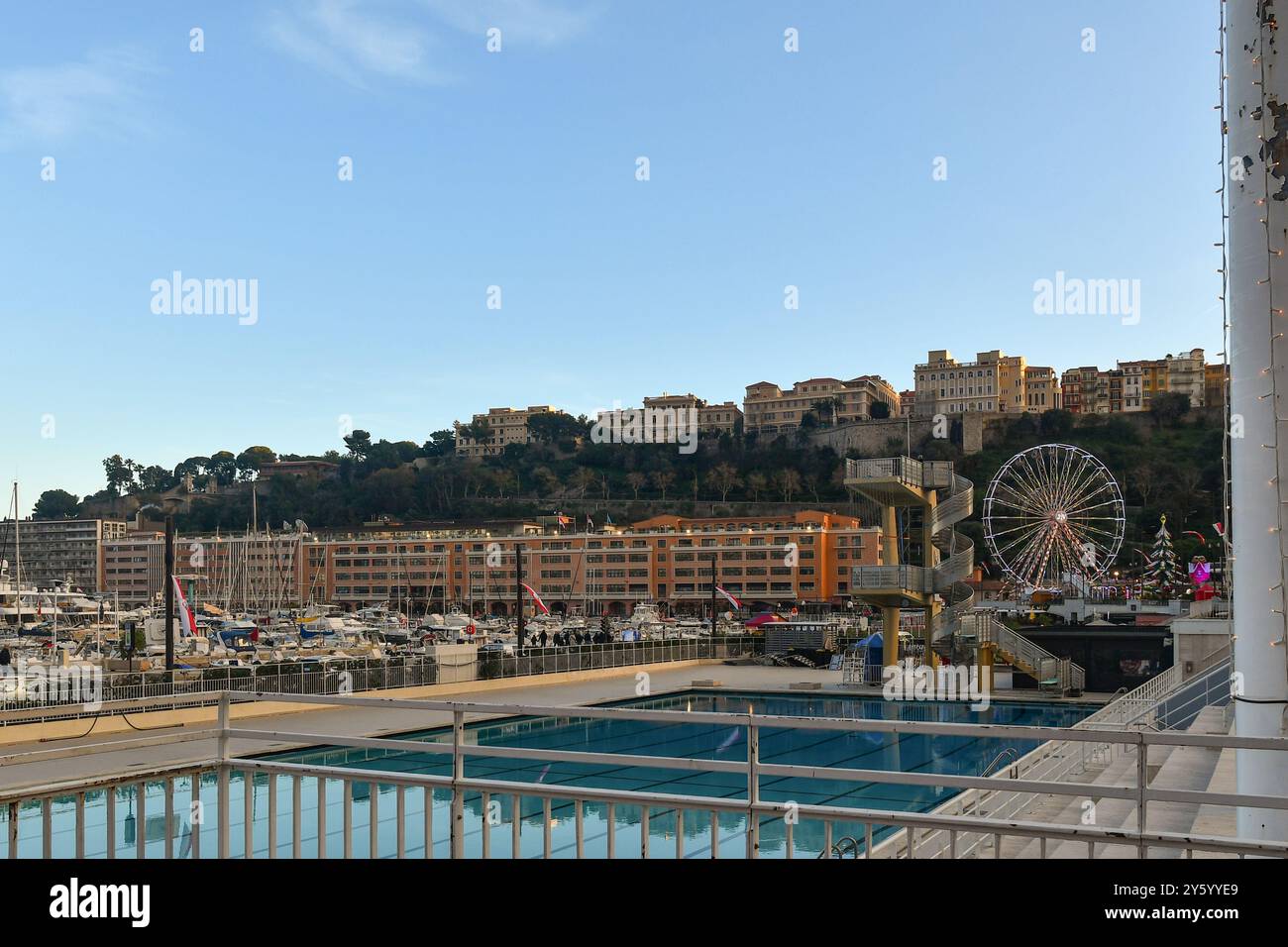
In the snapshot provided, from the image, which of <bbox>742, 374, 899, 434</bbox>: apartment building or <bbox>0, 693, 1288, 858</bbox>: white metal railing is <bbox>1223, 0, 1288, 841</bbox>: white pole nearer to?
<bbox>0, 693, 1288, 858</bbox>: white metal railing

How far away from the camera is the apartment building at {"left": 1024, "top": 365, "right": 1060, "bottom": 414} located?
130m

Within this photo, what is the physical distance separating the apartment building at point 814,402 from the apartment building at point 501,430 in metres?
31.8

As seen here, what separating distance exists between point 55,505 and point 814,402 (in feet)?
343

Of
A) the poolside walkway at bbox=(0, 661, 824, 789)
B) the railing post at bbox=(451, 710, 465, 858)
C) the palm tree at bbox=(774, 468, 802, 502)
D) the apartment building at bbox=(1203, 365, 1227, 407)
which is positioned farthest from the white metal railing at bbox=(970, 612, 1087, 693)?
the apartment building at bbox=(1203, 365, 1227, 407)

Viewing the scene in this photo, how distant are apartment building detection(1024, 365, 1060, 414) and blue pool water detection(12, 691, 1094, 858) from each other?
4316 inches

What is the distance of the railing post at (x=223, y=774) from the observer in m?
4.91

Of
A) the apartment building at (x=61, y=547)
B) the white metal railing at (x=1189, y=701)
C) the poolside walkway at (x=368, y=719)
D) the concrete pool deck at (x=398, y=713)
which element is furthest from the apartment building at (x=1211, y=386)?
the apartment building at (x=61, y=547)

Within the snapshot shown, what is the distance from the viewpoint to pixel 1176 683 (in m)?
19.4

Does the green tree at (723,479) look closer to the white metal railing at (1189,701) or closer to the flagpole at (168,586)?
the flagpole at (168,586)

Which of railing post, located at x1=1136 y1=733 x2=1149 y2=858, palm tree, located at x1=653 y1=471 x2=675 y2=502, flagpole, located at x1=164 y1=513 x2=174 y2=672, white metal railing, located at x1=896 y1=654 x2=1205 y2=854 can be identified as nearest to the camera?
railing post, located at x1=1136 y1=733 x2=1149 y2=858

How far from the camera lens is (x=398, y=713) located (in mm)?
22766

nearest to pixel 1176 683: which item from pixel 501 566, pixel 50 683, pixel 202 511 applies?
pixel 50 683

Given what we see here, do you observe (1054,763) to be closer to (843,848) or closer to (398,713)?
(843,848)
